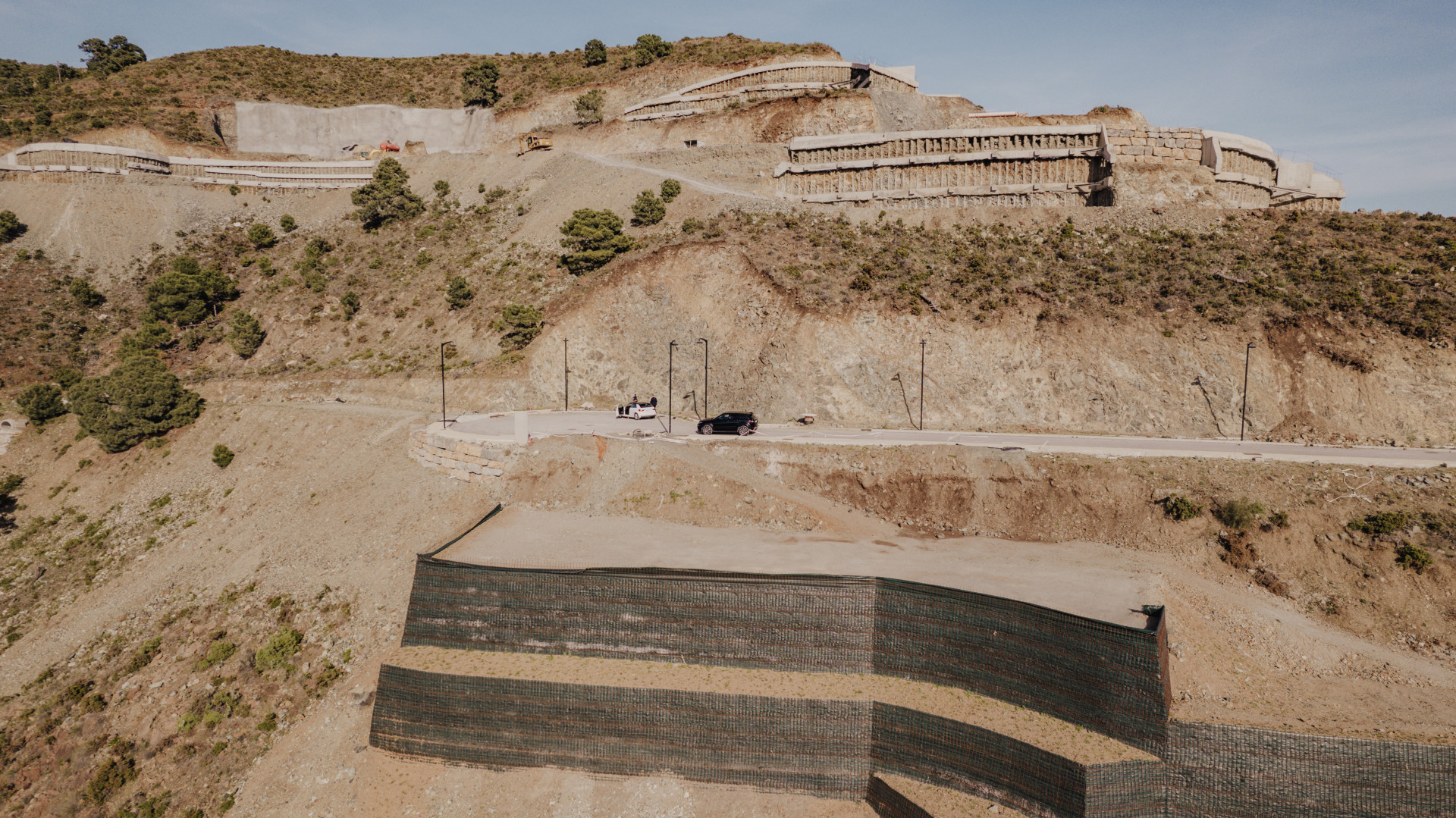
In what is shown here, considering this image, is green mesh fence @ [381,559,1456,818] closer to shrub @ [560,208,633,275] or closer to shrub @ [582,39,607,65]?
shrub @ [560,208,633,275]

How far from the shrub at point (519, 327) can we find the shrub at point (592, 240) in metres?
5.68

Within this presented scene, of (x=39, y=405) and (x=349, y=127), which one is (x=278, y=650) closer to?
(x=39, y=405)

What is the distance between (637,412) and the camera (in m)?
41.2

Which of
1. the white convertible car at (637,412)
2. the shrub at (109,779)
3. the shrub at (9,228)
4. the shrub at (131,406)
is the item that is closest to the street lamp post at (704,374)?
the white convertible car at (637,412)

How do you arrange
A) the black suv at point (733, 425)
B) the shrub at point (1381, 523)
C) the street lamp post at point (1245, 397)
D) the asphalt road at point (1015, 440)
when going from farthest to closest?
the black suv at point (733, 425)
the street lamp post at point (1245, 397)
the asphalt road at point (1015, 440)
the shrub at point (1381, 523)

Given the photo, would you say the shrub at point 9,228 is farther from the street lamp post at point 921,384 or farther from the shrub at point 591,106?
the street lamp post at point 921,384

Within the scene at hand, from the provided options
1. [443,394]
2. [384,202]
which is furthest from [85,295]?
[443,394]

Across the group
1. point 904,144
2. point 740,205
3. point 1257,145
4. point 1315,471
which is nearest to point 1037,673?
point 1315,471

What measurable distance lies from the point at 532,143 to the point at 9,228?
46101mm

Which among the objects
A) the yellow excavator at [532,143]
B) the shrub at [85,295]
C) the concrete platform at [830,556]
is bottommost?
the concrete platform at [830,556]

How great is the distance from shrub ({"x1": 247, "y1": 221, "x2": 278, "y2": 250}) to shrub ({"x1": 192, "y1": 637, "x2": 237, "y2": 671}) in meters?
52.2

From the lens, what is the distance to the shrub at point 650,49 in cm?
8181

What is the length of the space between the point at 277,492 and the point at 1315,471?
48795 mm

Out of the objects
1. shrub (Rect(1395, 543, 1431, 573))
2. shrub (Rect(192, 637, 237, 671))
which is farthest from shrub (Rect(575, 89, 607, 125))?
shrub (Rect(1395, 543, 1431, 573))
